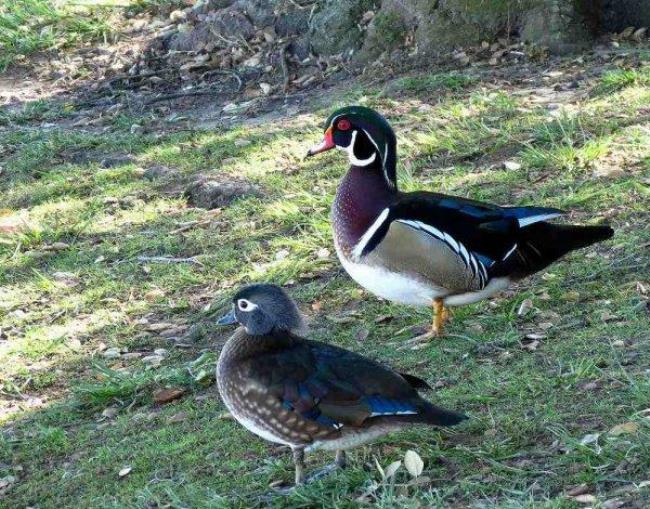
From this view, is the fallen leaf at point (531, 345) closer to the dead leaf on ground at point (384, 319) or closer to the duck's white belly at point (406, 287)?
the duck's white belly at point (406, 287)

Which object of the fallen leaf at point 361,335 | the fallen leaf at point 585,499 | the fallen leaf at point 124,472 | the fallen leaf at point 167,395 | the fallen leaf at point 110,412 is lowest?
the fallen leaf at point 110,412

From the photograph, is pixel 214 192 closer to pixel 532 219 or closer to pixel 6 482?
pixel 532 219

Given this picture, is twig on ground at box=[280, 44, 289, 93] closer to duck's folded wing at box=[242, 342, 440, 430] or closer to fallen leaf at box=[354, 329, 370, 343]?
fallen leaf at box=[354, 329, 370, 343]

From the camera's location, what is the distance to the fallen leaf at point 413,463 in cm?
355

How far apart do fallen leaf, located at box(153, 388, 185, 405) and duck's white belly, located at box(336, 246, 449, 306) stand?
84 cm

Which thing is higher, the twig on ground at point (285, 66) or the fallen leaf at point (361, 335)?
the twig on ground at point (285, 66)

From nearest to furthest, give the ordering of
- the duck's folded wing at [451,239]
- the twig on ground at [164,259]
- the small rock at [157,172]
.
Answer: the duck's folded wing at [451,239], the twig on ground at [164,259], the small rock at [157,172]

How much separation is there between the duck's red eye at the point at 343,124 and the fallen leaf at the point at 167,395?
1270 mm

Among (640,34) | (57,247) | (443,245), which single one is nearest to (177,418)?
(443,245)

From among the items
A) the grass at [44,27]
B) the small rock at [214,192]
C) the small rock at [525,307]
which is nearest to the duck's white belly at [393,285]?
the small rock at [525,307]

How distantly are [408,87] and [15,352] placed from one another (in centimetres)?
326

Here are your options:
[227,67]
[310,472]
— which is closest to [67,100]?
[227,67]

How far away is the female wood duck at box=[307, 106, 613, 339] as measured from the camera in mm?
4680

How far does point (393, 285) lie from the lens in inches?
185
